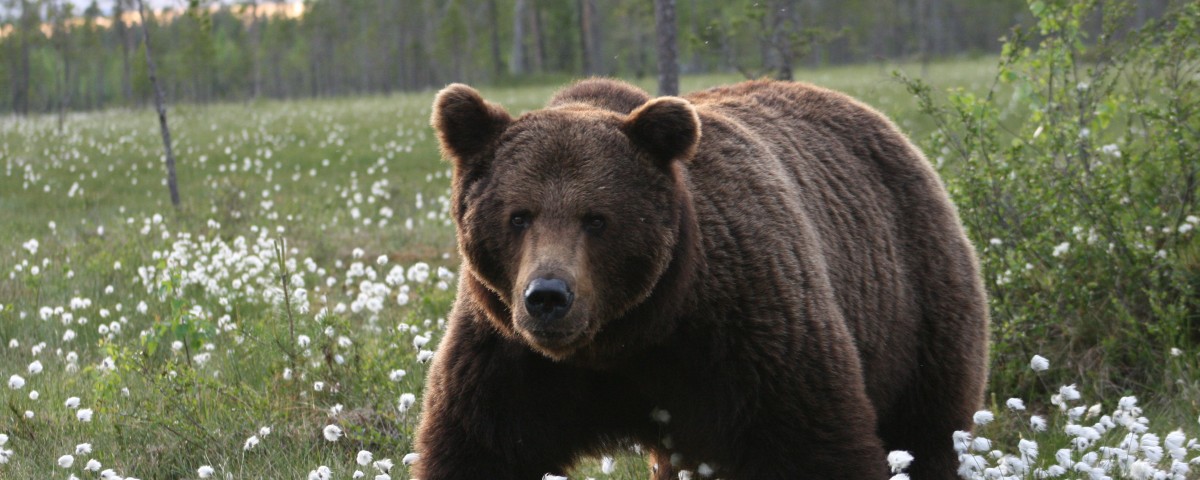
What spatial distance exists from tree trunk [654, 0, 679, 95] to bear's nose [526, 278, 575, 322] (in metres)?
6.99

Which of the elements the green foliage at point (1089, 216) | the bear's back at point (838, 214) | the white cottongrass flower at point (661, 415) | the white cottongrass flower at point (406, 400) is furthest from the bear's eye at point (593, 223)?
the green foliage at point (1089, 216)

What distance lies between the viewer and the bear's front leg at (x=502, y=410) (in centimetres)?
389

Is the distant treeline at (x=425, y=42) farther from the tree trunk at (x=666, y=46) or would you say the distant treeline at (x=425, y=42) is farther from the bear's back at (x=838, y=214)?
the bear's back at (x=838, y=214)

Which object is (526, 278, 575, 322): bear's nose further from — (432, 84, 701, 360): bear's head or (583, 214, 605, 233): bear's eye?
(583, 214, 605, 233): bear's eye

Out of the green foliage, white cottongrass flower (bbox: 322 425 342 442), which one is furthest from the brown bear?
the green foliage

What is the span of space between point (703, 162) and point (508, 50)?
8211 centimetres

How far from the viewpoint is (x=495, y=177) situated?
372 centimetres

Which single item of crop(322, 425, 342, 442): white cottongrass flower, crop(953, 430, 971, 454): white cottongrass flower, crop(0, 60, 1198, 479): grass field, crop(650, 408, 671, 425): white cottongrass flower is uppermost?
crop(650, 408, 671, 425): white cottongrass flower

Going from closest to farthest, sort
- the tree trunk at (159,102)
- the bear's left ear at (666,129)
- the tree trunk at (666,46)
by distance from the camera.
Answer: the bear's left ear at (666,129)
the tree trunk at (666,46)
the tree trunk at (159,102)

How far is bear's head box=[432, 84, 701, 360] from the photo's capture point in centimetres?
353

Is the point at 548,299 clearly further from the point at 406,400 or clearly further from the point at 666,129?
the point at 406,400

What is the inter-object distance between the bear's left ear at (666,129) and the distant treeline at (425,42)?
38233 mm

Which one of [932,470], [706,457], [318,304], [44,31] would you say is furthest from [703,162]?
[44,31]

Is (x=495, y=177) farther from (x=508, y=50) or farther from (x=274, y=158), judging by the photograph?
(x=508, y=50)
